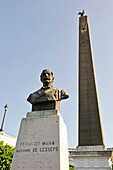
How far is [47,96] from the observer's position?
5359mm

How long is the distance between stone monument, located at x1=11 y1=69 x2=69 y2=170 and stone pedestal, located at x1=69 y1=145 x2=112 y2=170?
6300 millimetres

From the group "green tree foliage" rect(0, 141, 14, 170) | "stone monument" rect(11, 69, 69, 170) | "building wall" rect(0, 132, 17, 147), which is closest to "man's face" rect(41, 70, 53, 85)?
"stone monument" rect(11, 69, 69, 170)

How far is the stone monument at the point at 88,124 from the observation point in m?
10.4

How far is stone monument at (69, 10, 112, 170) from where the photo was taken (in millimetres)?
10406

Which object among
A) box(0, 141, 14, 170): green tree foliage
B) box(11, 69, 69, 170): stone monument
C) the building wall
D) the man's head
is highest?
the man's head

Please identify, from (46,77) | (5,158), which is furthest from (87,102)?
(5,158)

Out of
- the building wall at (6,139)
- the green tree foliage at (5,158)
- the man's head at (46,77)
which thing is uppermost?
the man's head at (46,77)

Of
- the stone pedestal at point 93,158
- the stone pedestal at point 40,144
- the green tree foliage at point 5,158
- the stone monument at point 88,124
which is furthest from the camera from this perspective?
the green tree foliage at point 5,158

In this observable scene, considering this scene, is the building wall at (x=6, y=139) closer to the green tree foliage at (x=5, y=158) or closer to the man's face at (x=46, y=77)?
the green tree foliage at (x=5, y=158)

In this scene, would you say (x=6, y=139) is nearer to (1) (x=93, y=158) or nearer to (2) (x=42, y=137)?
(1) (x=93, y=158)

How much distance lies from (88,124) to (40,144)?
28.5 ft

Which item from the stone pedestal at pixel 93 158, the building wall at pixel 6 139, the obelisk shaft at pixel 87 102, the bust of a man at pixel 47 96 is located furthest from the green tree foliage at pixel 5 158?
the bust of a man at pixel 47 96

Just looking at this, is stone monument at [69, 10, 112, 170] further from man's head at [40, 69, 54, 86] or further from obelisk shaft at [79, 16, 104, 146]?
man's head at [40, 69, 54, 86]

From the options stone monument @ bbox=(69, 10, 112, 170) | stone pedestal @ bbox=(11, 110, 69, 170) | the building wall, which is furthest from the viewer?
the building wall
